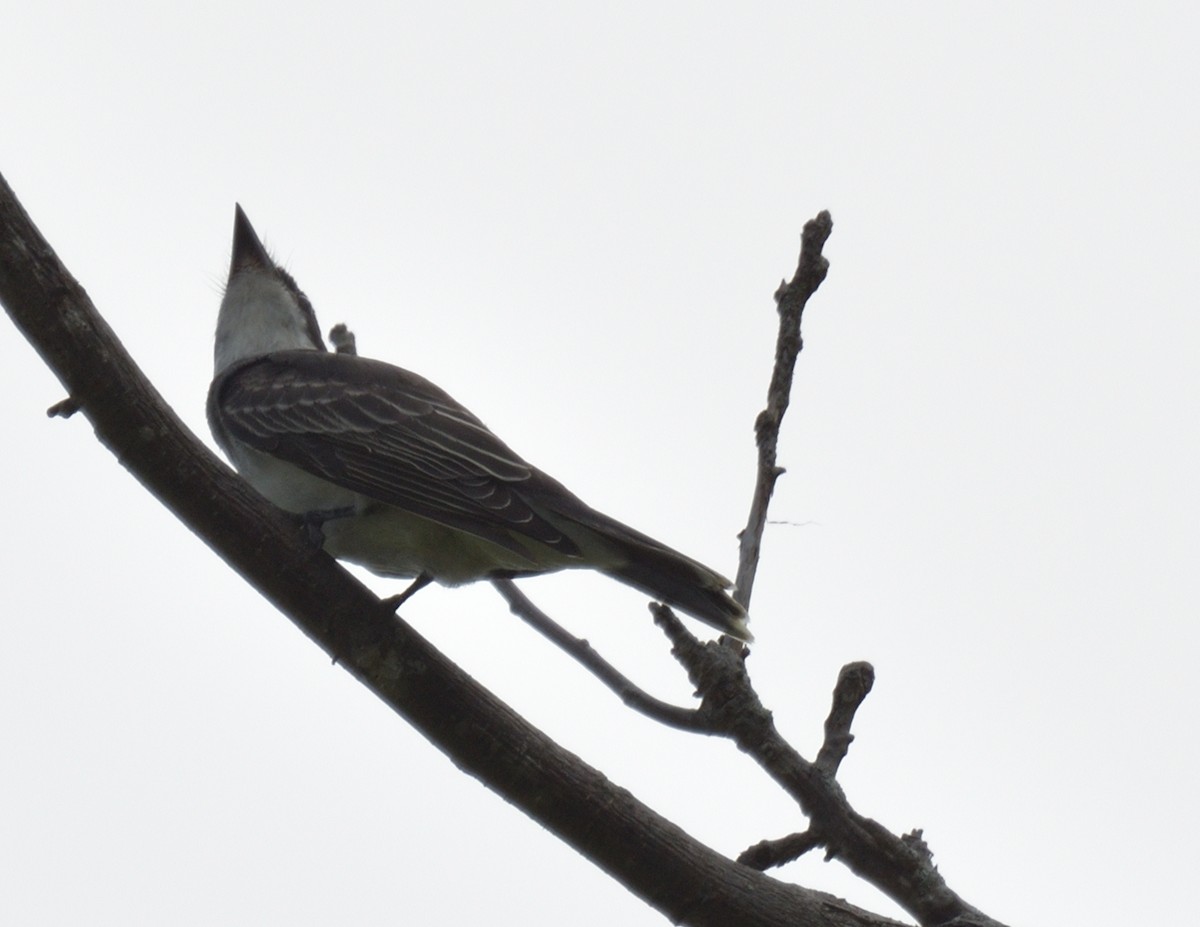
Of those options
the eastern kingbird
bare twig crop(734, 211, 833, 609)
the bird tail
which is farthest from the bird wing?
bare twig crop(734, 211, 833, 609)

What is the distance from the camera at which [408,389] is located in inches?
285

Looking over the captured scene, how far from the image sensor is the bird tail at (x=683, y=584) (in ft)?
18.4

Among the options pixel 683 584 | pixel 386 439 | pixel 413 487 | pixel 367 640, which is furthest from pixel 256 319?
pixel 367 640

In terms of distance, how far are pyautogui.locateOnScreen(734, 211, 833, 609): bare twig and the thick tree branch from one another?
102 centimetres

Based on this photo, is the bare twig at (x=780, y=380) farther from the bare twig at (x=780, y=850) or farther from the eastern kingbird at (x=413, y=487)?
the bare twig at (x=780, y=850)

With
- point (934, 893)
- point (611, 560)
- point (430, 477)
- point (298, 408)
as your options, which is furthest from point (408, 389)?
point (934, 893)

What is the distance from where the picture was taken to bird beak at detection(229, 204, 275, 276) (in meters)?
10.2

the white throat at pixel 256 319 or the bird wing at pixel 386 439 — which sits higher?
the white throat at pixel 256 319

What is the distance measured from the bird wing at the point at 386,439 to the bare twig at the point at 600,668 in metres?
0.28

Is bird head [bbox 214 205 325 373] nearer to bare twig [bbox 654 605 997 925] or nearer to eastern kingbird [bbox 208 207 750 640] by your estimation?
eastern kingbird [bbox 208 207 750 640]

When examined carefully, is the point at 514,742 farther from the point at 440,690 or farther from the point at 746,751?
the point at 746,751

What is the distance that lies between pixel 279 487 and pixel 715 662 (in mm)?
2643

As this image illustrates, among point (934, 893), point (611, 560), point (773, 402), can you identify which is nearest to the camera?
point (934, 893)

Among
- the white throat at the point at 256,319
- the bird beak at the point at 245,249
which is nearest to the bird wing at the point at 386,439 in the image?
the white throat at the point at 256,319
